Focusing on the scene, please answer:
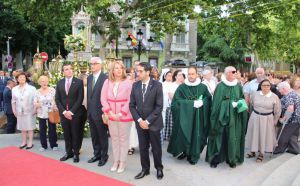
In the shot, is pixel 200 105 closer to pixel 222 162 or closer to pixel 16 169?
pixel 222 162

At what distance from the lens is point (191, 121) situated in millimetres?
6609

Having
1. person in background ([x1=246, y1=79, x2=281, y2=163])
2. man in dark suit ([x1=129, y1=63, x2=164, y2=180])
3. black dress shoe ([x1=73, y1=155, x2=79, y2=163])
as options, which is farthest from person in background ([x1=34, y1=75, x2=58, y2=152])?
person in background ([x1=246, y1=79, x2=281, y2=163])

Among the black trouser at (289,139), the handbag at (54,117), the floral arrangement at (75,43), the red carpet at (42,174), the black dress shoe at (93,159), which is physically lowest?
the red carpet at (42,174)

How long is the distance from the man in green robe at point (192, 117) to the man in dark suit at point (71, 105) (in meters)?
1.81

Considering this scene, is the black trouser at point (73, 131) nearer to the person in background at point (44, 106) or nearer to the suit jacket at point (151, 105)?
the person in background at point (44, 106)

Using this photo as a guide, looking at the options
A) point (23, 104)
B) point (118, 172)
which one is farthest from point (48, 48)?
point (118, 172)

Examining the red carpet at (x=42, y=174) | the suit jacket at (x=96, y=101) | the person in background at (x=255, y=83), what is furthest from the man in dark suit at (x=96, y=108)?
the person in background at (x=255, y=83)

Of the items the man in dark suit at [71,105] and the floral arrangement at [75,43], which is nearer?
the man in dark suit at [71,105]

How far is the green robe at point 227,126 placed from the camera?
21.2 ft

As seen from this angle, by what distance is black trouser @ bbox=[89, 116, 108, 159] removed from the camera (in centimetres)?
654

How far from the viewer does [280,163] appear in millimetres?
6719

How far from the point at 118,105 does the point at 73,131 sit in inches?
49.5

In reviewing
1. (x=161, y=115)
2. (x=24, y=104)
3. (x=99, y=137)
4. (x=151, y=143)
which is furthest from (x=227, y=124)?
(x=24, y=104)

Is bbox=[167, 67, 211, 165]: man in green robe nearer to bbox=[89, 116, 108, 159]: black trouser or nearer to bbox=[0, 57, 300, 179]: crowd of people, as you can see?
bbox=[0, 57, 300, 179]: crowd of people
